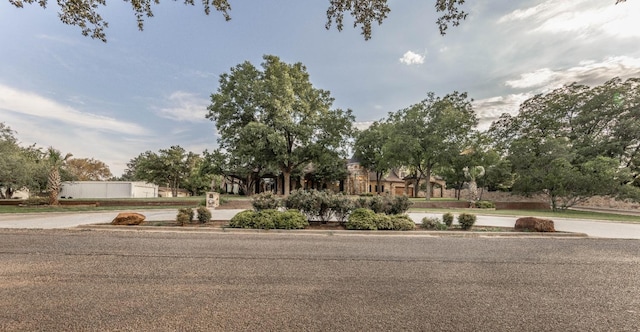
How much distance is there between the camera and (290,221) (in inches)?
383

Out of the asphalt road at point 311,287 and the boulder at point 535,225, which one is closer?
the asphalt road at point 311,287

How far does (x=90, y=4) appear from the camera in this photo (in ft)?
17.6

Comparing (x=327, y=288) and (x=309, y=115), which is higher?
(x=309, y=115)

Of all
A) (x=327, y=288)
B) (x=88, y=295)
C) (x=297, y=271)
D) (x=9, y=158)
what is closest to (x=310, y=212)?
(x=297, y=271)

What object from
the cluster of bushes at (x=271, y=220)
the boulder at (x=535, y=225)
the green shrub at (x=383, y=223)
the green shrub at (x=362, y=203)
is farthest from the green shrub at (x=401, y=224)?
the boulder at (x=535, y=225)

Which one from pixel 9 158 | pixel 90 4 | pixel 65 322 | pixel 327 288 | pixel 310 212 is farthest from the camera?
pixel 9 158

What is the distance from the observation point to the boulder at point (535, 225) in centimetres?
976

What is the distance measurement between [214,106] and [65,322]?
2750 cm

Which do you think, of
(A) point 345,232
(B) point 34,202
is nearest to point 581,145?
(A) point 345,232

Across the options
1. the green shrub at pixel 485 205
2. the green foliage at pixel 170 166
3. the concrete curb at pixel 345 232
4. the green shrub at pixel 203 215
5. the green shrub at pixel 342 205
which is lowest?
the green shrub at pixel 485 205

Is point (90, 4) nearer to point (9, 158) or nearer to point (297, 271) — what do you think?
point (297, 271)

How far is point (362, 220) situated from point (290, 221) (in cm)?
256

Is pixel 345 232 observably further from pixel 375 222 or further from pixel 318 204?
pixel 318 204

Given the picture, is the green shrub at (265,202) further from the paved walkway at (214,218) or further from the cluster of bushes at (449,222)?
the cluster of bushes at (449,222)
